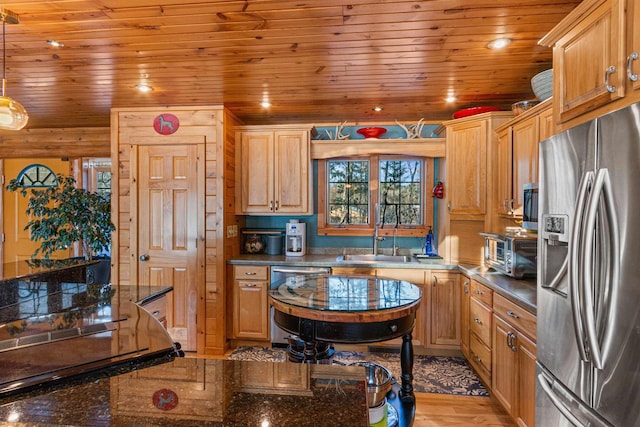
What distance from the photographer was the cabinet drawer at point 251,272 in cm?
362

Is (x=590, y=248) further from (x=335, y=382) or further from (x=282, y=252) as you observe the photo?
(x=282, y=252)

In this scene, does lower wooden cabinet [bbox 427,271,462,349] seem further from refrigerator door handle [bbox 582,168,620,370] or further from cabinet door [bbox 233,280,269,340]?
refrigerator door handle [bbox 582,168,620,370]

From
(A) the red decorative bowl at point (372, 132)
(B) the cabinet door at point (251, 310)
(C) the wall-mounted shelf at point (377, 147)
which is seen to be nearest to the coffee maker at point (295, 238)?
(B) the cabinet door at point (251, 310)

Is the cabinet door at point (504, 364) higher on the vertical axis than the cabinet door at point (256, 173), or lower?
lower

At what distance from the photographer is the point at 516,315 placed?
7.08 ft

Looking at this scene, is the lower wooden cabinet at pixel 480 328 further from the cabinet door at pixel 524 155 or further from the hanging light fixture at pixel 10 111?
the hanging light fixture at pixel 10 111

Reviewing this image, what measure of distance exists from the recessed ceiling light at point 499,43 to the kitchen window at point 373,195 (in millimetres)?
1870

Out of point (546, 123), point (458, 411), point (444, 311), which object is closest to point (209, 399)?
point (458, 411)

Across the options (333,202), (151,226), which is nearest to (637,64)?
(333,202)

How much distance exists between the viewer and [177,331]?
3.64m

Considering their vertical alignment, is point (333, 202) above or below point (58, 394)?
above

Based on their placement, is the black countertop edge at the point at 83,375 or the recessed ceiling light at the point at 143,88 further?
the recessed ceiling light at the point at 143,88

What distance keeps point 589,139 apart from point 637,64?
0.29 m

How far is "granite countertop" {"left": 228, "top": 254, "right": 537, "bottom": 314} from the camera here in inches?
86.7
